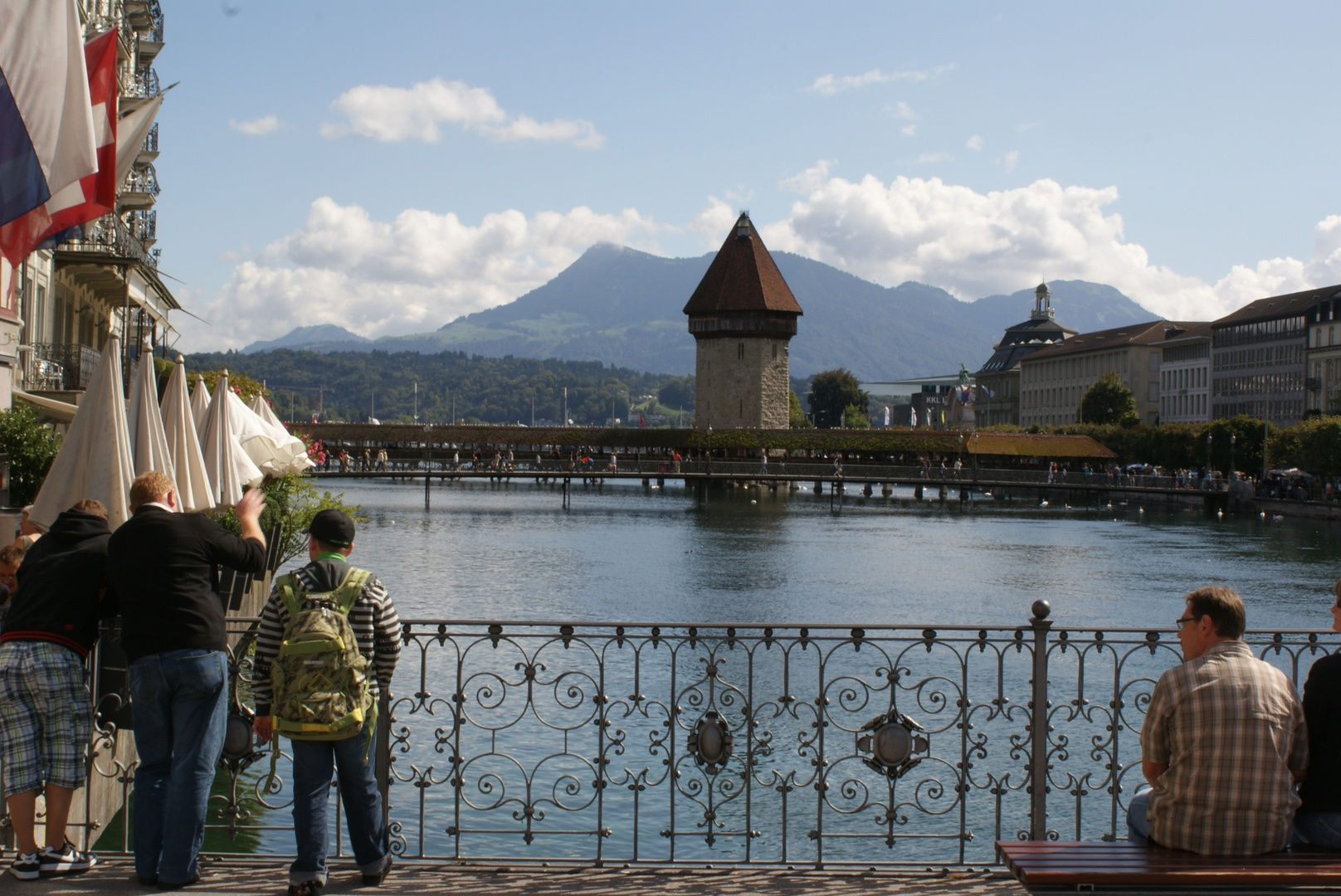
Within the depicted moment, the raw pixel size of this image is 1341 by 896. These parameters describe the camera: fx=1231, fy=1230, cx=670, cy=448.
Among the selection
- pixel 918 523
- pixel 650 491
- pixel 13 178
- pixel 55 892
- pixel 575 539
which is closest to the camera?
pixel 55 892

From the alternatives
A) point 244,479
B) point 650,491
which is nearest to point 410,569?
point 244,479

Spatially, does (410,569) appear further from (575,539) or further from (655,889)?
(655,889)

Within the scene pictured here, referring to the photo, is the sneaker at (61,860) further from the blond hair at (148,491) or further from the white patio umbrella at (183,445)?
the white patio umbrella at (183,445)

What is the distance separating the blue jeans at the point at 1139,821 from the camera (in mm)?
4672

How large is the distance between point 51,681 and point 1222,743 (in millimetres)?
4591

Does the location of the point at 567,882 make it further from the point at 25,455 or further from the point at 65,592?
the point at 25,455

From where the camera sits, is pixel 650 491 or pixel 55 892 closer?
pixel 55 892

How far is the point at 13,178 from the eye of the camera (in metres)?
6.24

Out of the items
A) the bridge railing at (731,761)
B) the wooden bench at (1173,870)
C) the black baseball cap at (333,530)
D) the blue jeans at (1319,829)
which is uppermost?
the black baseball cap at (333,530)

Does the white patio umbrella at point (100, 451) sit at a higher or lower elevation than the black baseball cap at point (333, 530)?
higher

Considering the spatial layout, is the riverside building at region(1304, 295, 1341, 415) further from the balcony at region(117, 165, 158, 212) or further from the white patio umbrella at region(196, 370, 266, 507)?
the white patio umbrella at region(196, 370, 266, 507)

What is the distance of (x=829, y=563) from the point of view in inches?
1583

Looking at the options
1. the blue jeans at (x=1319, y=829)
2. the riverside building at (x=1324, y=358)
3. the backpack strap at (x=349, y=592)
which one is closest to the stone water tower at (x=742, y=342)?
the riverside building at (x=1324, y=358)

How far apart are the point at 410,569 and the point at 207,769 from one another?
30.8 meters
